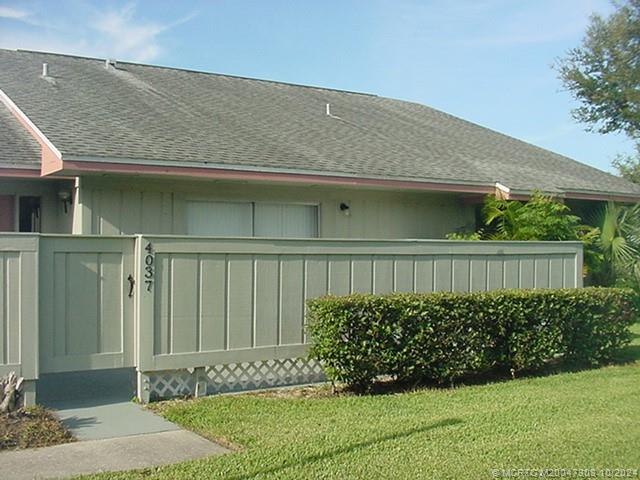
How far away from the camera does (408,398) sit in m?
8.55

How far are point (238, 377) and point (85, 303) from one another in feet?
6.52

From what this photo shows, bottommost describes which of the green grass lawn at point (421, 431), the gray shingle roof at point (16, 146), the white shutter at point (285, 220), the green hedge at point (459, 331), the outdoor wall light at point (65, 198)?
the green grass lawn at point (421, 431)

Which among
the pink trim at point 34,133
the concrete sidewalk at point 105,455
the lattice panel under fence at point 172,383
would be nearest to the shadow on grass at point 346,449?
the concrete sidewalk at point 105,455

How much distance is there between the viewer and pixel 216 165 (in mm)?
11102

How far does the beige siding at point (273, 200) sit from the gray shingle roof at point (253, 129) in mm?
533

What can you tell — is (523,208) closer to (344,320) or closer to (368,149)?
(368,149)

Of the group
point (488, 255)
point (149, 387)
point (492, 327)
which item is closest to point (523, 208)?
point (488, 255)

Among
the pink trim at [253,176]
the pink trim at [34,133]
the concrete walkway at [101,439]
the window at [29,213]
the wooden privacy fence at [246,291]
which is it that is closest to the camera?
the concrete walkway at [101,439]

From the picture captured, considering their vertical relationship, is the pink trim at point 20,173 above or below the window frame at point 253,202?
above

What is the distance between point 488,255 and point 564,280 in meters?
1.76

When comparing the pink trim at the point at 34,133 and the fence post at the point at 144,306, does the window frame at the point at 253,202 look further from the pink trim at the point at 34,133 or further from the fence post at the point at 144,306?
the fence post at the point at 144,306

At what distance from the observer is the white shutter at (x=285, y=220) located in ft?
40.3

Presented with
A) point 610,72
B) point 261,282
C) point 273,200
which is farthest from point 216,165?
point 610,72

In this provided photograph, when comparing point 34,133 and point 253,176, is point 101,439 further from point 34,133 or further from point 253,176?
point 34,133
